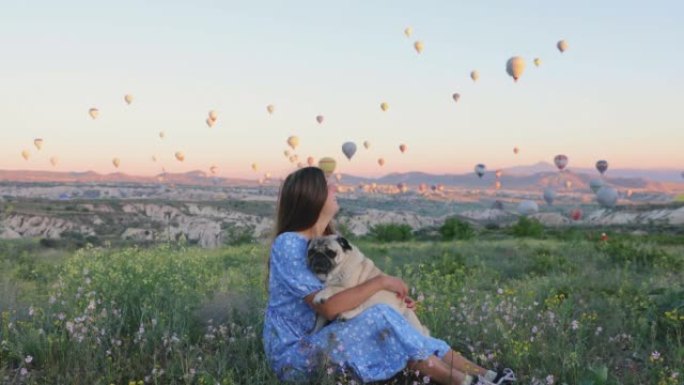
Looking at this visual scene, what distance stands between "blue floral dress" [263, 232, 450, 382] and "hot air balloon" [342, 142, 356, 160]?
60.0 m

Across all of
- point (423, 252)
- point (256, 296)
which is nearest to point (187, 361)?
point (256, 296)

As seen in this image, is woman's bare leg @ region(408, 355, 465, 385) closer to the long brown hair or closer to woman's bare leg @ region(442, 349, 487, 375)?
woman's bare leg @ region(442, 349, 487, 375)

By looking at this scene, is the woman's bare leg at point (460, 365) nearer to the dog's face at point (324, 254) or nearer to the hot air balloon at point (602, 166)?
the dog's face at point (324, 254)

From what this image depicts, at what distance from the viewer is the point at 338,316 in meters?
4.41

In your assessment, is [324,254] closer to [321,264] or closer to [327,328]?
[321,264]

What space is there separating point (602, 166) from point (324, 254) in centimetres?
8384

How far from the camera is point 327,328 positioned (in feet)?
14.7

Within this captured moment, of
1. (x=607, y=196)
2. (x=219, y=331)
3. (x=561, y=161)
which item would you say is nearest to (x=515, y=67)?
(x=561, y=161)

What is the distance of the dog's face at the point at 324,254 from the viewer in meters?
4.36

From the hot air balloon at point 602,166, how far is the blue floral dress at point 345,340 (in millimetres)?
83374

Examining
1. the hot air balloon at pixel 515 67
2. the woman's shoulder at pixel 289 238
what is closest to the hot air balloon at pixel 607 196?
the hot air balloon at pixel 515 67

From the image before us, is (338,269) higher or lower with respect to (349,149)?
lower

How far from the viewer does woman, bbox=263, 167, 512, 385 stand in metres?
4.37

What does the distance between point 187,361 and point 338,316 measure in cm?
112
